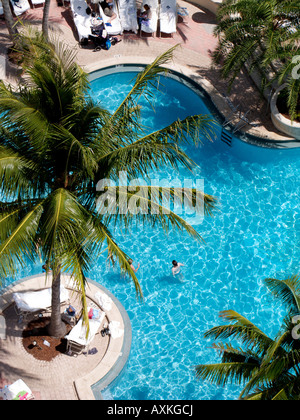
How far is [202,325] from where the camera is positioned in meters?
15.8

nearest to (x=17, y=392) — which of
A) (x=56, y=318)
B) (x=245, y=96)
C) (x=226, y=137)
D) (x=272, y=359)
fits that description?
(x=56, y=318)

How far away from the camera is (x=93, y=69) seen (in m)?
21.5

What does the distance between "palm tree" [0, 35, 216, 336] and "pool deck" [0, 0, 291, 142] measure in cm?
1000

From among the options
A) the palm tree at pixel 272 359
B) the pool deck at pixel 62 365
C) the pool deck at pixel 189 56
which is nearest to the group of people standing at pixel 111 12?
the pool deck at pixel 189 56

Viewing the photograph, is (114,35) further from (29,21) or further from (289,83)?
(289,83)

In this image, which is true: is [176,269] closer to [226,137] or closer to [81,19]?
[226,137]

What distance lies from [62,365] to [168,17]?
15114 millimetres

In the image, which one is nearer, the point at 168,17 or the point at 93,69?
the point at 93,69

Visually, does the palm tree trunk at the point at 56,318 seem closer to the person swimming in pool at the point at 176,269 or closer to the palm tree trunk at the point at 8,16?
the person swimming in pool at the point at 176,269

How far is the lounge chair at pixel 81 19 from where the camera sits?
73.4 ft

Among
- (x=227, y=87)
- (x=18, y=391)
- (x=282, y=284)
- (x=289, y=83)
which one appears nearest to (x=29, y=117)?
(x=282, y=284)

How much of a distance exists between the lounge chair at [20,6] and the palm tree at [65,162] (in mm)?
12538

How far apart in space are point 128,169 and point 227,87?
1200cm

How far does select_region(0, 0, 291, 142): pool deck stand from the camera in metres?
21.1
